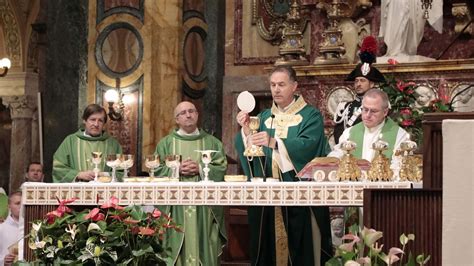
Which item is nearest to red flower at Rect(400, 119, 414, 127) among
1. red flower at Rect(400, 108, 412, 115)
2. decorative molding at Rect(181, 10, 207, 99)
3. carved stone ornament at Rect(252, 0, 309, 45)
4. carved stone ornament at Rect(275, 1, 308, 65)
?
red flower at Rect(400, 108, 412, 115)

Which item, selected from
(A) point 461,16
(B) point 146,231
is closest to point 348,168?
(B) point 146,231

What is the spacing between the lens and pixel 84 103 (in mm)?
14367

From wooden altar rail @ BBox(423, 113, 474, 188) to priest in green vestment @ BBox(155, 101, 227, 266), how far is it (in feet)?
10.1

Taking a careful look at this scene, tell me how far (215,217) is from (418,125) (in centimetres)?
233

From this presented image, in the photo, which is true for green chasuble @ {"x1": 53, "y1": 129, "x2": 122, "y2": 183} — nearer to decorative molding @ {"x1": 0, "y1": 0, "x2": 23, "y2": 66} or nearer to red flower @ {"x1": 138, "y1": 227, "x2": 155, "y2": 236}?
red flower @ {"x1": 138, "y1": 227, "x2": 155, "y2": 236}

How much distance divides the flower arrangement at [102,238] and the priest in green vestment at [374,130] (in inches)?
74.8

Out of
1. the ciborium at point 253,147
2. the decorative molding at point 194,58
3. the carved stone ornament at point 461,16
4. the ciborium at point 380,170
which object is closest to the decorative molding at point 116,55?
the decorative molding at point 194,58

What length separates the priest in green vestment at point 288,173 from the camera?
8.55 m

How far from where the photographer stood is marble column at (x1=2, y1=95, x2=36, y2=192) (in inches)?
801

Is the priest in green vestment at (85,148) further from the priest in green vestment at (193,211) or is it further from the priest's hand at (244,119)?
the priest's hand at (244,119)

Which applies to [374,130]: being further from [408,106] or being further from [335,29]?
[335,29]

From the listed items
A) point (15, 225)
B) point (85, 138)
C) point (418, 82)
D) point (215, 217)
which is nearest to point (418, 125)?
point (418, 82)

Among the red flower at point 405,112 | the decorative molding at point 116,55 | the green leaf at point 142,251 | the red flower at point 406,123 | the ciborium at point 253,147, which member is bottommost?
the green leaf at point 142,251

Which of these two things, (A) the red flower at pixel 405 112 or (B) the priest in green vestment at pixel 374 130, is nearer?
(B) the priest in green vestment at pixel 374 130
